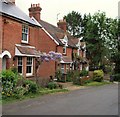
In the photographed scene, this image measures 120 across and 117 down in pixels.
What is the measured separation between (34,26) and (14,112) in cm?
1755

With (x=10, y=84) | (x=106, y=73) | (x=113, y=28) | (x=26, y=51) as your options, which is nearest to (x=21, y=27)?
(x=26, y=51)

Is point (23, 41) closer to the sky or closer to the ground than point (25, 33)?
closer to the ground

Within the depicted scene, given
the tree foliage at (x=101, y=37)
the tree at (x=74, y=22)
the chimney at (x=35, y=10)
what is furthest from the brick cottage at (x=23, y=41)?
the tree at (x=74, y=22)

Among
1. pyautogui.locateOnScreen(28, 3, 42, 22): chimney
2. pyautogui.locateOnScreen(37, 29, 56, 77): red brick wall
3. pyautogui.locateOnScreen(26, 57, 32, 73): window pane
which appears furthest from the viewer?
pyautogui.locateOnScreen(28, 3, 42, 22): chimney

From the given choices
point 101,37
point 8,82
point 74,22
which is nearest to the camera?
point 8,82

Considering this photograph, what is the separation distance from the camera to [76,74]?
1404 inches

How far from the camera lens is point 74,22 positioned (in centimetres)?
8281

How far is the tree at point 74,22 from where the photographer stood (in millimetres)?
80738

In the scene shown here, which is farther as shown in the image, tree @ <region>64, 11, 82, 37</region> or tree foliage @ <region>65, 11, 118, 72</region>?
tree @ <region>64, 11, 82, 37</region>

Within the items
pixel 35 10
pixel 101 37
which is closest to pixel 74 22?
pixel 101 37

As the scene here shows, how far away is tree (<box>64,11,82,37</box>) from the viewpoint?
80738mm

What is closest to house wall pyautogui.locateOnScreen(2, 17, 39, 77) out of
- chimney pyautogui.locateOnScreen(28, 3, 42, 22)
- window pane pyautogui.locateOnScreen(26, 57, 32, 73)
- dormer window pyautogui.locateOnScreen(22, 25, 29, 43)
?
dormer window pyautogui.locateOnScreen(22, 25, 29, 43)

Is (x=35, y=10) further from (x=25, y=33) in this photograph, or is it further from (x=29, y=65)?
(x=29, y=65)

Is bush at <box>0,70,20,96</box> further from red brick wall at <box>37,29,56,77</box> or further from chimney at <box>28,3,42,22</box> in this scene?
chimney at <box>28,3,42,22</box>
